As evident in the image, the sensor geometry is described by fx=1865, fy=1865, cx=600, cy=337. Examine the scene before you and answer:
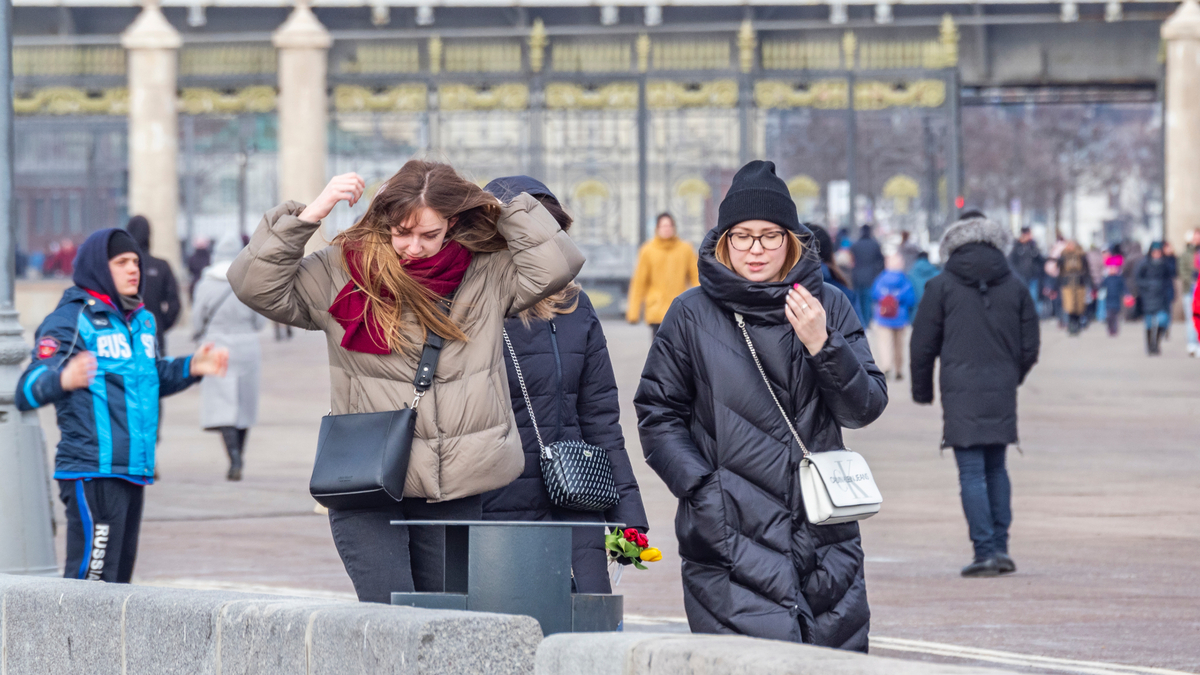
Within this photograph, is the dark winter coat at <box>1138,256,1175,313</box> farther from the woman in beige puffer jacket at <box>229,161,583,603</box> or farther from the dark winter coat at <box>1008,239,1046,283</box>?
the woman in beige puffer jacket at <box>229,161,583,603</box>

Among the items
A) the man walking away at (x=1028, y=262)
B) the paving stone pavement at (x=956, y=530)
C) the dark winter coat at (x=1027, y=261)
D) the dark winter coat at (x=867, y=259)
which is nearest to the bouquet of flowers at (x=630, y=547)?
the paving stone pavement at (x=956, y=530)

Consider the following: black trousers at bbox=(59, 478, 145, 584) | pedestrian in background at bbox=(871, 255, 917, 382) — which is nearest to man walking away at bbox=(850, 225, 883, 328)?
pedestrian in background at bbox=(871, 255, 917, 382)

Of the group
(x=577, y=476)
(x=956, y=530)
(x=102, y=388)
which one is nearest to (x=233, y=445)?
(x=956, y=530)

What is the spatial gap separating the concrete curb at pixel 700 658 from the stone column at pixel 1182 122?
24585mm

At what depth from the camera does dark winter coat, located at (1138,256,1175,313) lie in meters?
22.4

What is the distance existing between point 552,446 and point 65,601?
1.33 metres

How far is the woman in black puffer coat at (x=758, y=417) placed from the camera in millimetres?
4258

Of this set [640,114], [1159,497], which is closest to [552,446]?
[1159,497]

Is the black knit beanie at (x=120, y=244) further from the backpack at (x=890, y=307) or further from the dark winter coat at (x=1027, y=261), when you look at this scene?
the dark winter coat at (x=1027, y=261)

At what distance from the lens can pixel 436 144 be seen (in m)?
26.7

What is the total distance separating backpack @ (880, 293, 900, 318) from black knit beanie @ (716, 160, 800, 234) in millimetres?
14814

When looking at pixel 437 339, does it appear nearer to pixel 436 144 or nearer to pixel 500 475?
pixel 500 475

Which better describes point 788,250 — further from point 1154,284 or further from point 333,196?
point 1154,284

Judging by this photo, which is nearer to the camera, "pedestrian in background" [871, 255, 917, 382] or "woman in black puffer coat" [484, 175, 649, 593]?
"woman in black puffer coat" [484, 175, 649, 593]
